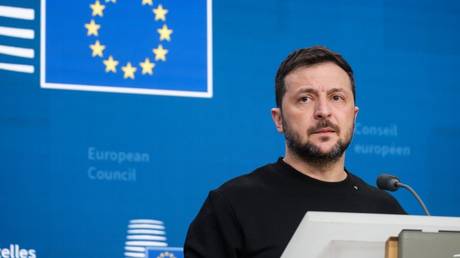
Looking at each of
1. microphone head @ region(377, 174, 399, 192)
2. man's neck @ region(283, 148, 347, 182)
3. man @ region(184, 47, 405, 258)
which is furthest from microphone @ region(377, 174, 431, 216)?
man's neck @ region(283, 148, 347, 182)

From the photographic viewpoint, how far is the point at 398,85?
12.7 feet

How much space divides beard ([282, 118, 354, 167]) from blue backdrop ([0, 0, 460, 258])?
1.30 m

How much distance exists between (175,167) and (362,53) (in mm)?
1141

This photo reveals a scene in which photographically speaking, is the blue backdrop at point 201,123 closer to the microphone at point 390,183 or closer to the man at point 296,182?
the microphone at point 390,183

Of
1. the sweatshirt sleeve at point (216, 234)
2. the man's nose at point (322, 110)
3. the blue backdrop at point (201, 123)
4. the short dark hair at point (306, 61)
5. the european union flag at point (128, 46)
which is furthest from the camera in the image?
the european union flag at point (128, 46)

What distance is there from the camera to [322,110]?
6.96 feet

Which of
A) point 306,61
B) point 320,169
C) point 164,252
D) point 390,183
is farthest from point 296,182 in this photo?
point 164,252

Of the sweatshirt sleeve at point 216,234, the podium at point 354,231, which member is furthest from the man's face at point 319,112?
the podium at point 354,231

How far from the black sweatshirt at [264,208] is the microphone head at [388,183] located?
272 millimetres

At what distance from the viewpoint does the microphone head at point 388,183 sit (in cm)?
255

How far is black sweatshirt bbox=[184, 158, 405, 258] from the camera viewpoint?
2014mm

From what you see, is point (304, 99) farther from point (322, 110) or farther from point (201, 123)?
point (201, 123)

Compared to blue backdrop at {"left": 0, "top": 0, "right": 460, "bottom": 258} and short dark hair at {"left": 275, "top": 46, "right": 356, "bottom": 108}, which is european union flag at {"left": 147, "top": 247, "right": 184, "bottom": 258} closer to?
blue backdrop at {"left": 0, "top": 0, "right": 460, "bottom": 258}

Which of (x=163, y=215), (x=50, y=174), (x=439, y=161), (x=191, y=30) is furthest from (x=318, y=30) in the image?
(x=50, y=174)
